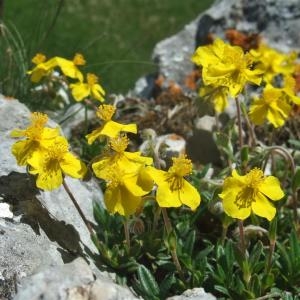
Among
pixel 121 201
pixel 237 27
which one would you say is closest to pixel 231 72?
pixel 121 201

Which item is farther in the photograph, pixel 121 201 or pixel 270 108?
pixel 270 108

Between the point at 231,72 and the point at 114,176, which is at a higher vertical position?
the point at 231,72

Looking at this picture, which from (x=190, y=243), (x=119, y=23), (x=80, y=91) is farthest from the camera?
(x=119, y=23)

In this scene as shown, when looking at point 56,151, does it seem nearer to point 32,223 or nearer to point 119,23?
point 32,223

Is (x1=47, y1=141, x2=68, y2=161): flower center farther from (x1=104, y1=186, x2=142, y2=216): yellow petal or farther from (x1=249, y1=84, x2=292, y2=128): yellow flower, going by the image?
(x1=249, y1=84, x2=292, y2=128): yellow flower

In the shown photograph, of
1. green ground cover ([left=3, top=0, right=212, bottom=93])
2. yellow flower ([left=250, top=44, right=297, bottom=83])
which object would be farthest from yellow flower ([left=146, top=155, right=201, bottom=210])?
green ground cover ([left=3, top=0, right=212, bottom=93])

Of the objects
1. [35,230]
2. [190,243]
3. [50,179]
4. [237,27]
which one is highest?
[50,179]
